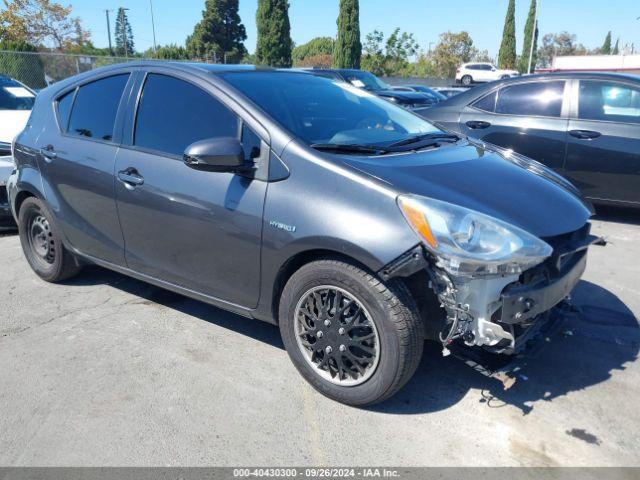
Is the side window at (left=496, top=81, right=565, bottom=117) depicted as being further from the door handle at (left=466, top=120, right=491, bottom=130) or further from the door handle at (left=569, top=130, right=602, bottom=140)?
the door handle at (left=569, top=130, right=602, bottom=140)

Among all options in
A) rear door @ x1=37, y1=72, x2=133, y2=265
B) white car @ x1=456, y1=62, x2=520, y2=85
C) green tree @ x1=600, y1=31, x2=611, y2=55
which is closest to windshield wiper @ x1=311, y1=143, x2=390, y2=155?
rear door @ x1=37, y1=72, x2=133, y2=265

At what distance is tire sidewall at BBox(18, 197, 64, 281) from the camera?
435cm

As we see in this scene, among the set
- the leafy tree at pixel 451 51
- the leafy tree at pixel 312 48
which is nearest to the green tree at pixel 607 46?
the leafy tree at pixel 312 48

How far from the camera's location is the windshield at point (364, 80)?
1359 cm

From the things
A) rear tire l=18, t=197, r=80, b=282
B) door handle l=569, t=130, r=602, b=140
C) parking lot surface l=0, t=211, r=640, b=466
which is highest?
door handle l=569, t=130, r=602, b=140

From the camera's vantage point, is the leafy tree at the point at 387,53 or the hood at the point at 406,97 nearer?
the hood at the point at 406,97

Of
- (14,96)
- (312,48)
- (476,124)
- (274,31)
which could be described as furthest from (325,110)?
(312,48)

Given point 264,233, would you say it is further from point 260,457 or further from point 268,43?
point 268,43

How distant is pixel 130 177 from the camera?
352cm

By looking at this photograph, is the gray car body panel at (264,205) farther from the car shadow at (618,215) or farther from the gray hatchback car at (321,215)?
the car shadow at (618,215)

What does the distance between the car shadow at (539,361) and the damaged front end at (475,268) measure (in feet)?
1.63

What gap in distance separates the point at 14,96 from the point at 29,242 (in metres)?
4.48

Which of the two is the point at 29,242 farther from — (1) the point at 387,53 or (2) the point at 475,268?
(1) the point at 387,53

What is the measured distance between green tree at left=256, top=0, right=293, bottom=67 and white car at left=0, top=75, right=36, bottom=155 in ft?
115
